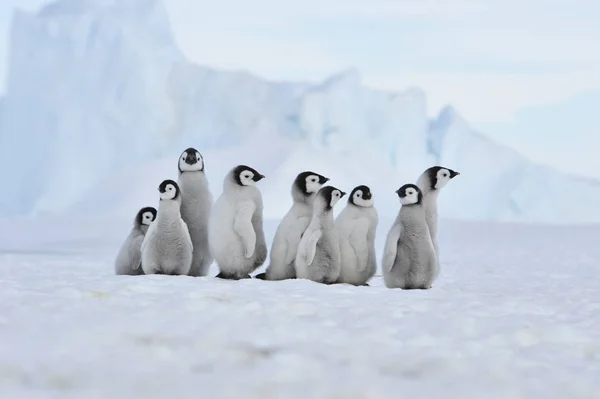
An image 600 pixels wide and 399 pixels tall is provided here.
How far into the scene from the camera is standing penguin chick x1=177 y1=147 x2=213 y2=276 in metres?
4.37

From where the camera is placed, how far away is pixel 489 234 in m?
10.4

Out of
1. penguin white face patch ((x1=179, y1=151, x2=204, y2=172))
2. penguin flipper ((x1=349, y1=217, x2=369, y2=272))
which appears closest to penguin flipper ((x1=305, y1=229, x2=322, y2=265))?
penguin flipper ((x1=349, y1=217, x2=369, y2=272))

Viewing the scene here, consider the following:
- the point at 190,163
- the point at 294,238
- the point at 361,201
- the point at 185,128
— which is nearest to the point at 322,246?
the point at 294,238

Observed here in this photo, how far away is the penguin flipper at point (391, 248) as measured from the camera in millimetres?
3869

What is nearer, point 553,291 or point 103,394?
point 103,394

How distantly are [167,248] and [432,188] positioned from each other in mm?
1474

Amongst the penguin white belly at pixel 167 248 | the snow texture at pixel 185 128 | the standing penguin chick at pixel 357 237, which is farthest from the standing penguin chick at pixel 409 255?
the snow texture at pixel 185 128

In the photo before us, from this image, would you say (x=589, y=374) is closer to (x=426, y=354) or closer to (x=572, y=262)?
(x=426, y=354)

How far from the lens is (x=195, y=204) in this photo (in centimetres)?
437

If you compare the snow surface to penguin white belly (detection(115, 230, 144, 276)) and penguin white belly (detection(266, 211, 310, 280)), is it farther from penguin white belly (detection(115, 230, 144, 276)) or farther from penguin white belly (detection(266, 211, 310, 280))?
penguin white belly (detection(115, 230, 144, 276))

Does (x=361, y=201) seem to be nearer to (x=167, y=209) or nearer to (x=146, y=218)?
(x=167, y=209)

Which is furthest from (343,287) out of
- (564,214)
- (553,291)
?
(564,214)

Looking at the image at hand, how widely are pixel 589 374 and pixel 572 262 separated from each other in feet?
15.3

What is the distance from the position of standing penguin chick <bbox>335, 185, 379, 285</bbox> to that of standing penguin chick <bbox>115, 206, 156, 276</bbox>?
44.5 inches
